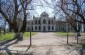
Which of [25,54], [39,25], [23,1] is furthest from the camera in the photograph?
[39,25]

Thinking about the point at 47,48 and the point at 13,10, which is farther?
the point at 13,10

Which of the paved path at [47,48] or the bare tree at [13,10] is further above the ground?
the bare tree at [13,10]

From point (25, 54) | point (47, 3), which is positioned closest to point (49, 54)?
point (25, 54)

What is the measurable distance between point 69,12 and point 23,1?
15697mm

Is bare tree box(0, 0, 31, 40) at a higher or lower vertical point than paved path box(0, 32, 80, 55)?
higher

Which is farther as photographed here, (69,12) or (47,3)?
(69,12)

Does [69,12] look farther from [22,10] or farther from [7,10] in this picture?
[7,10]

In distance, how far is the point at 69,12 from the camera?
41.2 m

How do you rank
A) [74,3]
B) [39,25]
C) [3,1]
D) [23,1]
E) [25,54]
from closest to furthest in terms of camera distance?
[25,54] < [3,1] < [23,1] < [74,3] < [39,25]

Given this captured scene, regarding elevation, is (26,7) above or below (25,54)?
above

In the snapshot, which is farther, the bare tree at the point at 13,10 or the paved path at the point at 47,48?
the bare tree at the point at 13,10

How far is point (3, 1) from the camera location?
2453cm

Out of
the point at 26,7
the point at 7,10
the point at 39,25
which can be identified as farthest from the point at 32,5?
the point at 39,25

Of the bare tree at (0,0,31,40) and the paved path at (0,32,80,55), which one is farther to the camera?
the bare tree at (0,0,31,40)
